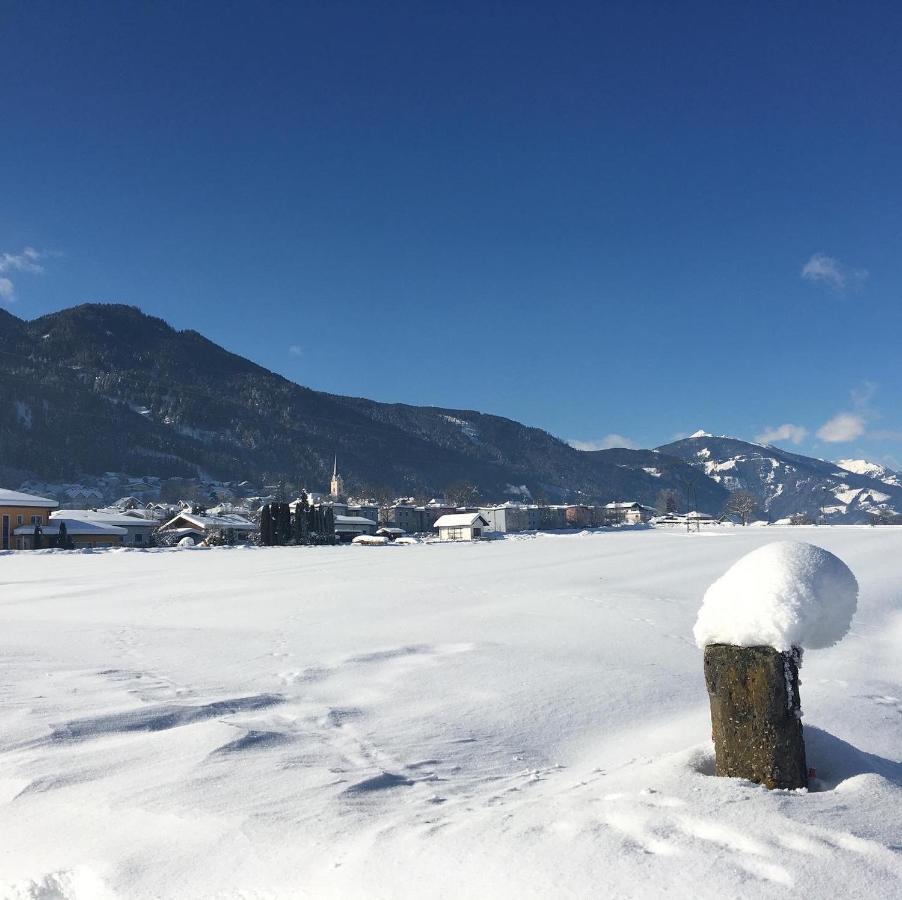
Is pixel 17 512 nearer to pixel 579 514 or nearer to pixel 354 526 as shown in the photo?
pixel 354 526

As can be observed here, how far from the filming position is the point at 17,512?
197 ft

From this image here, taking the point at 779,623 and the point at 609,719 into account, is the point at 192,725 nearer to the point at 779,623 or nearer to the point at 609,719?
the point at 609,719

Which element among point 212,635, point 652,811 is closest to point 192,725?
point 652,811

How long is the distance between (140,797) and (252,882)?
3.91 ft

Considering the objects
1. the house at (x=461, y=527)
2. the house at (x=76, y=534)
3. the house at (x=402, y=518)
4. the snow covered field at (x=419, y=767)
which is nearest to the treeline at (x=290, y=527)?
the house at (x=76, y=534)

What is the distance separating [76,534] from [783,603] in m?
70.4

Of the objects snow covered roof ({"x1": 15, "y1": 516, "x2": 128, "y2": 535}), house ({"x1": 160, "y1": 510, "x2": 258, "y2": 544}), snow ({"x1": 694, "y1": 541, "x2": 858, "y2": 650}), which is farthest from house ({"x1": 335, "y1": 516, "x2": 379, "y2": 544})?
snow ({"x1": 694, "y1": 541, "x2": 858, "y2": 650})

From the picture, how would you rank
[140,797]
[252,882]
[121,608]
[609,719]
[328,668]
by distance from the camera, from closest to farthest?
[252,882]
[140,797]
[609,719]
[328,668]
[121,608]

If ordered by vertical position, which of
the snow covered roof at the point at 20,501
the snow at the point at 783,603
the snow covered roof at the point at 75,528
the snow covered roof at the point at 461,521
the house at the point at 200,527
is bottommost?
the snow covered roof at the point at 461,521

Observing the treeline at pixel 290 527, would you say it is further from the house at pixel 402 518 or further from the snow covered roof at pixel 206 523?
the house at pixel 402 518

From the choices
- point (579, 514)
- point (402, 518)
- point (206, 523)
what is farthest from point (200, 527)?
point (579, 514)

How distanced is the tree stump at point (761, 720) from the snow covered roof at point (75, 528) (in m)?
67.0

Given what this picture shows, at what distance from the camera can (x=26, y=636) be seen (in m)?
9.01

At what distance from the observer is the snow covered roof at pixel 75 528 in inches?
2350
